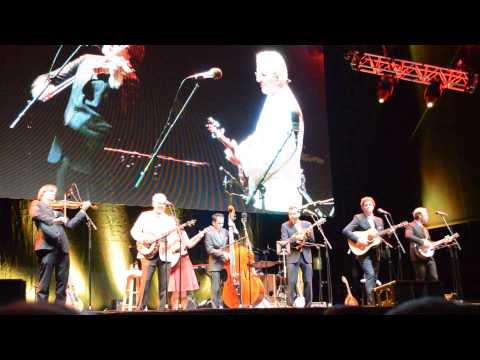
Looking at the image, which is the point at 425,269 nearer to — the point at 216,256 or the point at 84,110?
the point at 216,256

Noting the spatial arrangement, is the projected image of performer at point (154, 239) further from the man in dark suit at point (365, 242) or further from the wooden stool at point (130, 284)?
the man in dark suit at point (365, 242)

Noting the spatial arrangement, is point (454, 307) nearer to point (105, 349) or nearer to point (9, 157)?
point (105, 349)

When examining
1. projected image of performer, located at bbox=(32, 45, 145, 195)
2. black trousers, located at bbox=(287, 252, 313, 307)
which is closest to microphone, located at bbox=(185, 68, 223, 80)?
projected image of performer, located at bbox=(32, 45, 145, 195)

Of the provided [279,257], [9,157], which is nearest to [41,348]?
[9,157]

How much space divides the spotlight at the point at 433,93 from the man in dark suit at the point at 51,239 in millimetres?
6991

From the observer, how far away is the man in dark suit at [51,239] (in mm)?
6758

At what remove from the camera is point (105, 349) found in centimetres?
71

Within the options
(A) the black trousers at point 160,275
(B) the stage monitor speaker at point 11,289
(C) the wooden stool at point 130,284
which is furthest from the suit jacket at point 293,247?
(B) the stage monitor speaker at point 11,289

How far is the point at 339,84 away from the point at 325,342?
10490 mm

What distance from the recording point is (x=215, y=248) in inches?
329

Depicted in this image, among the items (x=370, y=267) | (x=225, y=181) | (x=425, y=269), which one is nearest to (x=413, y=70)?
(x=425, y=269)

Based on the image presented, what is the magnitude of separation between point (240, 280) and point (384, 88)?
16.7 ft

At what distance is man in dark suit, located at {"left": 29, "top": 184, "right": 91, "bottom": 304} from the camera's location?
676 centimetres

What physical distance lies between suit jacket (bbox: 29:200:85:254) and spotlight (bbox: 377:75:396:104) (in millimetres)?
6562
